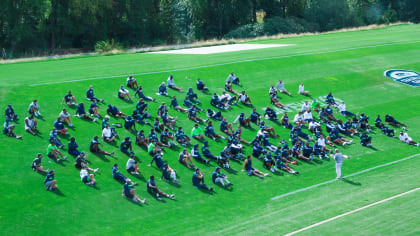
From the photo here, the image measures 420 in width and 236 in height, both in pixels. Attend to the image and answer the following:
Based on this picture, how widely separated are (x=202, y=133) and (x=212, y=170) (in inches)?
175

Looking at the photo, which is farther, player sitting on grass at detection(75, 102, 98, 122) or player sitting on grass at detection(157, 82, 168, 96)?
player sitting on grass at detection(157, 82, 168, 96)

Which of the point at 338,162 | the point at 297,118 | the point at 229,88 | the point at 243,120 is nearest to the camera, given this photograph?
the point at 338,162

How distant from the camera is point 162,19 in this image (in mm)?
89688

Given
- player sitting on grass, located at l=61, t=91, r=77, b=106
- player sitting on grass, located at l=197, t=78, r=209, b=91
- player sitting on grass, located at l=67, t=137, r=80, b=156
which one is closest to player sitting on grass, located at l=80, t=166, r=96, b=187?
player sitting on grass, located at l=67, t=137, r=80, b=156

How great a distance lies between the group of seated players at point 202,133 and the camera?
28547 millimetres

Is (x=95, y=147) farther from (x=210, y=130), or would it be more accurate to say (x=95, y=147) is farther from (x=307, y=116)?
(x=307, y=116)

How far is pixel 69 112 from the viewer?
3575cm

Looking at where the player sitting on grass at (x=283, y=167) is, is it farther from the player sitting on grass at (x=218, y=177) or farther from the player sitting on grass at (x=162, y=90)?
the player sitting on grass at (x=162, y=90)

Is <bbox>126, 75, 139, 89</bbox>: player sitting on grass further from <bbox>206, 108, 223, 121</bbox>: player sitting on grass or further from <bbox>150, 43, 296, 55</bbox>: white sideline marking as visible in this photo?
<bbox>150, 43, 296, 55</bbox>: white sideline marking

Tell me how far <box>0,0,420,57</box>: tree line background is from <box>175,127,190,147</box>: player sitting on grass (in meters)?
35.5

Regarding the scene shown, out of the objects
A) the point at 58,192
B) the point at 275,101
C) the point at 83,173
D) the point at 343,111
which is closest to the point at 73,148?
the point at 83,173

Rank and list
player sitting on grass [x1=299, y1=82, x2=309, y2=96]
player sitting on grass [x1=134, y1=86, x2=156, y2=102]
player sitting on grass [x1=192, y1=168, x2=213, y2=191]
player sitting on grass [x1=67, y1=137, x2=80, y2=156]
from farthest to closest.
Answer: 1. player sitting on grass [x1=299, y1=82, x2=309, y2=96]
2. player sitting on grass [x1=134, y1=86, x2=156, y2=102]
3. player sitting on grass [x1=67, y1=137, x2=80, y2=156]
4. player sitting on grass [x1=192, y1=168, x2=213, y2=191]

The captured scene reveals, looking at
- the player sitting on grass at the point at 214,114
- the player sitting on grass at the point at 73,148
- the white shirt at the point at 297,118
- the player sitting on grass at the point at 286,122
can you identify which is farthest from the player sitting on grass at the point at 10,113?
the white shirt at the point at 297,118

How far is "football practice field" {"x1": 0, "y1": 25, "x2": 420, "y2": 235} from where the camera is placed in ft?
77.4
